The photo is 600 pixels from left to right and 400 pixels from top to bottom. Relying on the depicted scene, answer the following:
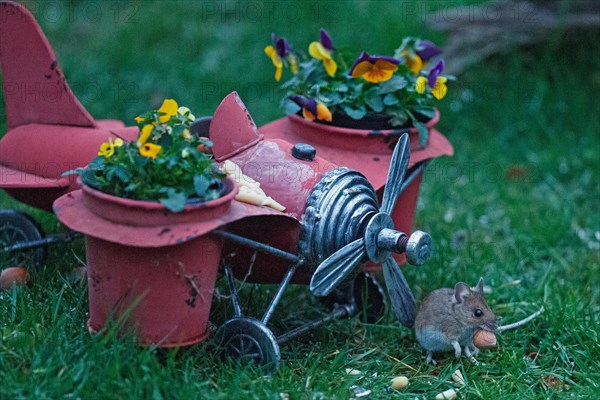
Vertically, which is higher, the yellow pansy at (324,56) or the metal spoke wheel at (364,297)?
the yellow pansy at (324,56)

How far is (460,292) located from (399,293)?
0.64ft

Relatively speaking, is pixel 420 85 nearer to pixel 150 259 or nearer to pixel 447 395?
pixel 447 395

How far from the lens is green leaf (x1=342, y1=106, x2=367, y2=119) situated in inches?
115

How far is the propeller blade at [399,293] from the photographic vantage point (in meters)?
2.67

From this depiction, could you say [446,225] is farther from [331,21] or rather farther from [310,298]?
[331,21]

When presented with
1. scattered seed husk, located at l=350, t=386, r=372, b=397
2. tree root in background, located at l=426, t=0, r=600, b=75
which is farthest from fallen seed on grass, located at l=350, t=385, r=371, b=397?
tree root in background, located at l=426, t=0, r=600, b=75

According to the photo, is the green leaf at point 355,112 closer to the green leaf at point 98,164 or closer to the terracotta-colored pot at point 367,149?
the terracotta-colored pot at point 367,149

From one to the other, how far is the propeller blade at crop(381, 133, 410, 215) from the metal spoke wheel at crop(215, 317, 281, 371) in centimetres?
57

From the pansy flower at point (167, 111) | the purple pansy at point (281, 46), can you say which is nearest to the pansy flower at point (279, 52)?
the purple pansy at point (281, 46)

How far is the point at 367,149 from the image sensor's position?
2.93 m

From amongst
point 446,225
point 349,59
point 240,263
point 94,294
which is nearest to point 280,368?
point 240,263

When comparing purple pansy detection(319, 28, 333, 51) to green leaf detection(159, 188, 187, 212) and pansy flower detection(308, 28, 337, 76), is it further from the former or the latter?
green leaf detection(159, 188, 187, 212)

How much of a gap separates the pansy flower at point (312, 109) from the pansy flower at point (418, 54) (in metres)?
0.47

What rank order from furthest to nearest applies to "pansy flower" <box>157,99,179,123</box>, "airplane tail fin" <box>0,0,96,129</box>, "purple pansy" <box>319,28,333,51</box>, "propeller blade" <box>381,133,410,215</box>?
"purple pansy" <box>319,28,333,51</box> < "airplane tail fin" <box>0,0,96,129</box> < "propeller blade" <box>381,133,410,215</box> < "pansy flower" <box>157,99,179,123</box>
